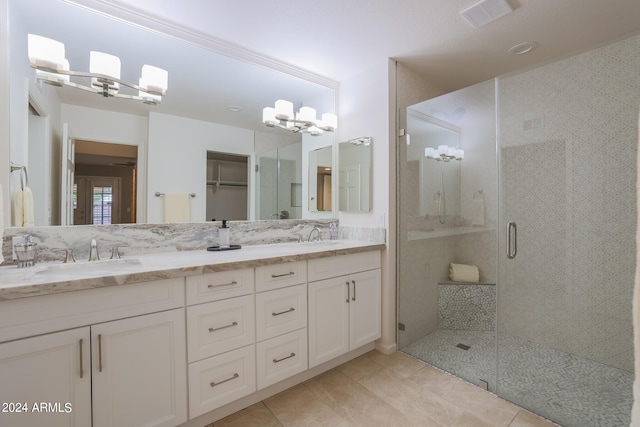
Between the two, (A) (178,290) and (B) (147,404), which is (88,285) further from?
(B) (147,404)

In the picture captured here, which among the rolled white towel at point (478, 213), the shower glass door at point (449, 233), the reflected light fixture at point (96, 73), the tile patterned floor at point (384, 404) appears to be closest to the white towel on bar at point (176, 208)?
the reflected light fixture at point (96, 73)

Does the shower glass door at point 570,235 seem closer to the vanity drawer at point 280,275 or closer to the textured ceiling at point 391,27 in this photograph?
the textured ceiling at point 391,27

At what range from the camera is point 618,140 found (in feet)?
5.20

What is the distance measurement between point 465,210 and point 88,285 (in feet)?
7.36

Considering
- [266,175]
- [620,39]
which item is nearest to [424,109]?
[620,39]

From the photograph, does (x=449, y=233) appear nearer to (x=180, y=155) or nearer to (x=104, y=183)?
(x=180, y=155)

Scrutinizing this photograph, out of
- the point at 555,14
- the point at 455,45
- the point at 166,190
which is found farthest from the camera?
the point at 455,45

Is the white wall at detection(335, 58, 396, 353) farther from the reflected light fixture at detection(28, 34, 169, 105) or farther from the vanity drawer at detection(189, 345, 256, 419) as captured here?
the reflected light fixture at detection(28, 34, 169, 105)

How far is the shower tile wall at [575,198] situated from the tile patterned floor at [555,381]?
2.9 inches

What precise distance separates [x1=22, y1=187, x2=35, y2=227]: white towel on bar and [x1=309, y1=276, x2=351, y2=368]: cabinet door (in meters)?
1.53

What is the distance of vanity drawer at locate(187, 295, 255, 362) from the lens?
4.58ft

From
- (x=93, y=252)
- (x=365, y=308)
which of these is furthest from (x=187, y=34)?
(x=365, y=308)

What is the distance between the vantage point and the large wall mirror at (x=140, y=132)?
4.96 feet

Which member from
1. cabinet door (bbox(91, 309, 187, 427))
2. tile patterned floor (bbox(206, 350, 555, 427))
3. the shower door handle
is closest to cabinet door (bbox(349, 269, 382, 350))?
tile patterned floor (bbox(206, 350, 555, 427))
